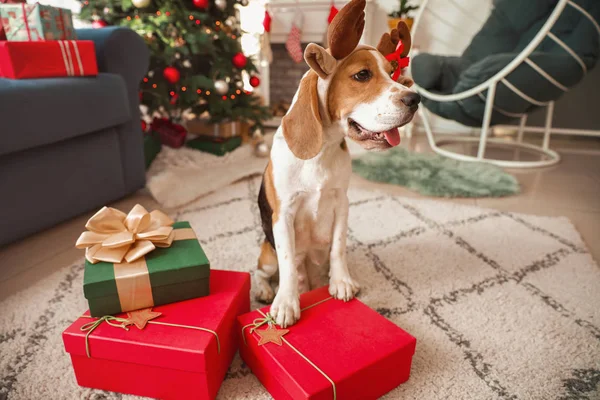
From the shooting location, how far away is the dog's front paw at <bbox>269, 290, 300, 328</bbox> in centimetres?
80

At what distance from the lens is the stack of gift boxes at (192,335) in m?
0.70

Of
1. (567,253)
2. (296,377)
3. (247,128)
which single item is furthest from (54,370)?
(247,128)

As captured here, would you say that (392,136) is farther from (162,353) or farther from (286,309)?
(162,353)

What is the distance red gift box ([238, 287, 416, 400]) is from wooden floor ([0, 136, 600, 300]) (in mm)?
809

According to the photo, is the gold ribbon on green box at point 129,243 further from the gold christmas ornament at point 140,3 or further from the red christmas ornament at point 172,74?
the gold christmas ornament at point 140,3

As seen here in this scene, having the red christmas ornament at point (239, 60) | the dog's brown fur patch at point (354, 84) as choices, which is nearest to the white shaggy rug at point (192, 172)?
the red christmas ornament at point (239, 60)

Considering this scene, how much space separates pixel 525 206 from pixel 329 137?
1352 millimetres

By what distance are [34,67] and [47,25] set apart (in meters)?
→ 0.21

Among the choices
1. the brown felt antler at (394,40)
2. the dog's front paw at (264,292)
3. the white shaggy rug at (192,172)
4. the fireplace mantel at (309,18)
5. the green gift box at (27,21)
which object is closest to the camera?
the brown felt antler at (394,40)

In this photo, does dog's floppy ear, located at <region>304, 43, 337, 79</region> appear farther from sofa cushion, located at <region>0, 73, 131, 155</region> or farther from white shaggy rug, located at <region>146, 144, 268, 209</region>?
white shaggy rug, located at <region>146, 144, 268, 209</region>

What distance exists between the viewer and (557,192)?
1.96 m

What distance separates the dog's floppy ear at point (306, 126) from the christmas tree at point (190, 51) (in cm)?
151

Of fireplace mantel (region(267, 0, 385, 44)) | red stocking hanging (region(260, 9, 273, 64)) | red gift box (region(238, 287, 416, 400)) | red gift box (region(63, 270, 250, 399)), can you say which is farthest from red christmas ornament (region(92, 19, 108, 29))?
red gift box (region(238, 287, 416, 400))

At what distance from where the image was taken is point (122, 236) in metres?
0.85
